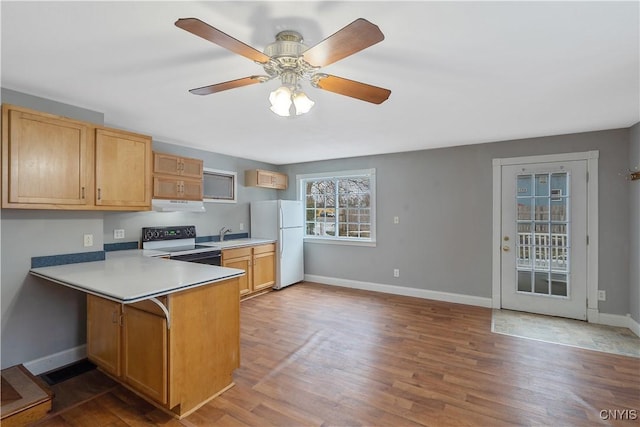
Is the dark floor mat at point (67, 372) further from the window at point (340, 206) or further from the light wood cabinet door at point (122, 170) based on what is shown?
the window at point (340, 206)

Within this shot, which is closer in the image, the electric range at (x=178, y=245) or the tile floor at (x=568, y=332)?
Result: the tile floor at (x=568, y=332)

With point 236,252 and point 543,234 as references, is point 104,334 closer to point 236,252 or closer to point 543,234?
point 236,252

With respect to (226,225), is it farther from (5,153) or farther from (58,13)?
(58,13)

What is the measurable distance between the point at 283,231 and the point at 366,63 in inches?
138

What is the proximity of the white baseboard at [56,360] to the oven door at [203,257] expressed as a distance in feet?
3.89

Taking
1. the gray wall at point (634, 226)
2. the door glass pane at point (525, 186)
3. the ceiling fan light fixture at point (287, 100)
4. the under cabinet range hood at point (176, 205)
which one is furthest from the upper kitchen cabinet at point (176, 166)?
the gray wall at point (634, 226)

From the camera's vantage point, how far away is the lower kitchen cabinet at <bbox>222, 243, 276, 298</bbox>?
432 centimetres

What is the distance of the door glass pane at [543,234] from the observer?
3.67 meters

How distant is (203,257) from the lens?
3834mm

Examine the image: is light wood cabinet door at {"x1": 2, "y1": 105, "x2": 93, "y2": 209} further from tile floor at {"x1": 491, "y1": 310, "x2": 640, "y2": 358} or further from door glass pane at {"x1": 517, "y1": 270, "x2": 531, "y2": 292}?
door glass pane at {"x1": 517, "y1": 270, "x2": 531, "y2": 292}

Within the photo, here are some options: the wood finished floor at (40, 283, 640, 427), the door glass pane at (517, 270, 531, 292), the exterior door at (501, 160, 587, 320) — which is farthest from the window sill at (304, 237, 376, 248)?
the door glass pane at (517, 270, 531, 292)

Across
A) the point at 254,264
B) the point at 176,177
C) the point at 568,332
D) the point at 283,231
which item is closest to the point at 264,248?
the point at 254,264

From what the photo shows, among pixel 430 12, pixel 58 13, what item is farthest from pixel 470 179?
pixel 58 13

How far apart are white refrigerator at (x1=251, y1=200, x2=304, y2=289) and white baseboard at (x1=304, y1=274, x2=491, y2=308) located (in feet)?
1.65
